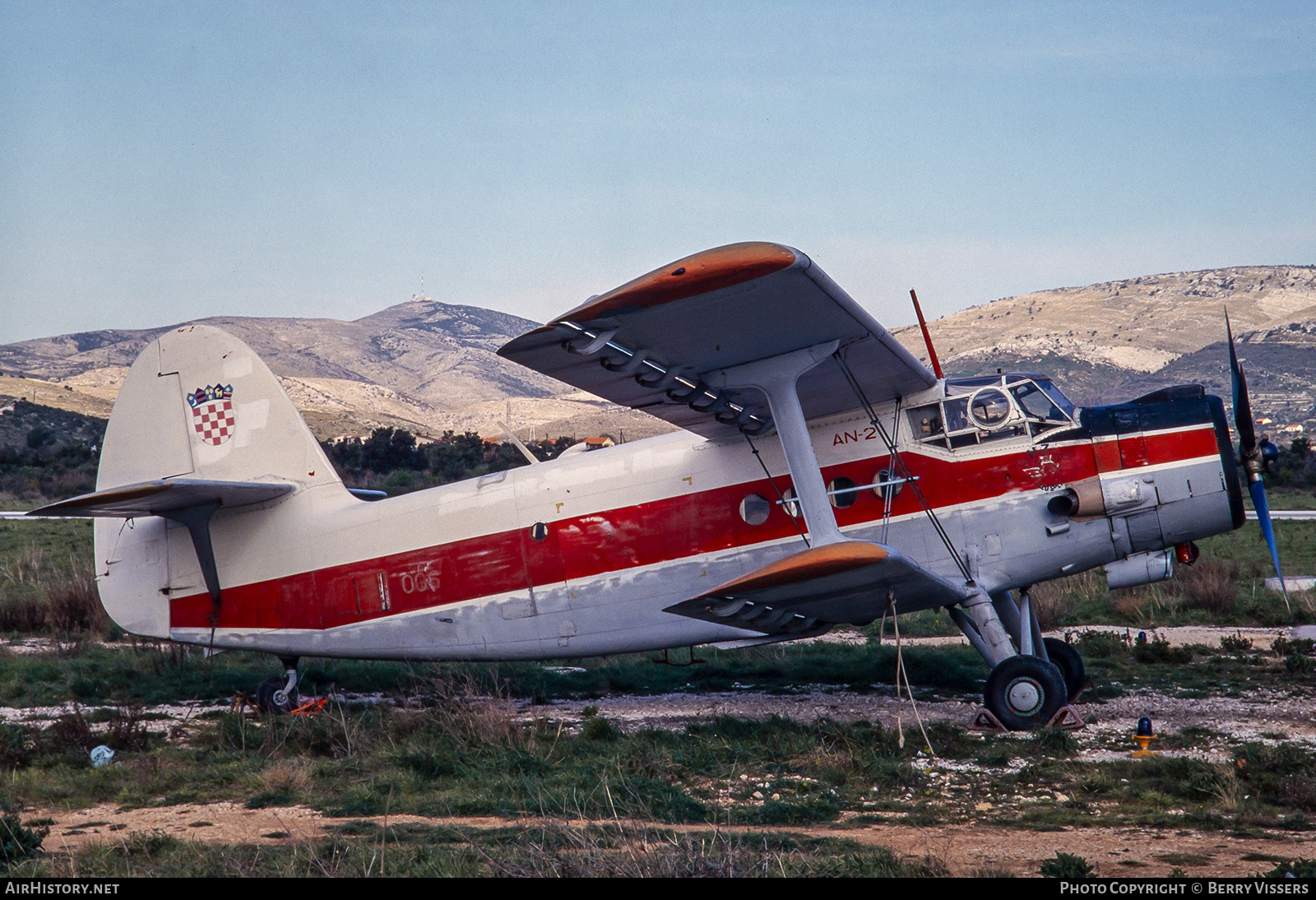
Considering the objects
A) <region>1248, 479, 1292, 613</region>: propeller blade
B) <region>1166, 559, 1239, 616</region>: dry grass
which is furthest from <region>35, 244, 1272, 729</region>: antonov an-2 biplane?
<region>1166, 559, 1239, 616</region>: dry grass

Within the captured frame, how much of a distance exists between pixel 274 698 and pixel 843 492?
6367mm

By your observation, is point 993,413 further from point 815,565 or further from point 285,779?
point 285,779

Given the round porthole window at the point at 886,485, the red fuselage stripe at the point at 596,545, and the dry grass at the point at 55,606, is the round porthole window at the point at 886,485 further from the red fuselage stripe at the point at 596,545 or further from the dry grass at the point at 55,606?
the dry grass at the point at 55,606

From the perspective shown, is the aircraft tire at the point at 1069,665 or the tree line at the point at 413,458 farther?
the tree line at the point at 413,458

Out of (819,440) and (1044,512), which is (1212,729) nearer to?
(1044,512)

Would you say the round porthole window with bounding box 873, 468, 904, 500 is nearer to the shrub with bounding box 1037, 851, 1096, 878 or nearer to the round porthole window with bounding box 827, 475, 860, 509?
the round porthole window with bounding box 827, 475, 860, 509

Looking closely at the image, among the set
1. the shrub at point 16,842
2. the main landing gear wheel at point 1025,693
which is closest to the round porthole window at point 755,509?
the main landing gear wheel at point 1025,693

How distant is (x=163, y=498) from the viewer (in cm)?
1005

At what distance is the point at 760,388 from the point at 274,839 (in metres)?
4.81

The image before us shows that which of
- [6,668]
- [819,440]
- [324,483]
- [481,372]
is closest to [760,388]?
[819,440]

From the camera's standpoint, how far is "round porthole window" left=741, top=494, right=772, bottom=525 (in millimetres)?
9461

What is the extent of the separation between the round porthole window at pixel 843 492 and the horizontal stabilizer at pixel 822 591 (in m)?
1.11

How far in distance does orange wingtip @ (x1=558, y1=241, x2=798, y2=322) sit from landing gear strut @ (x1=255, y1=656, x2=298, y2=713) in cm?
634

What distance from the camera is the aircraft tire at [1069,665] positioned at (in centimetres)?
983
